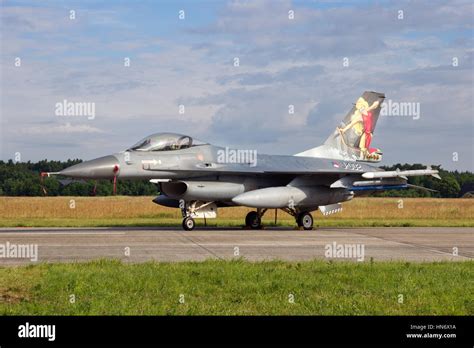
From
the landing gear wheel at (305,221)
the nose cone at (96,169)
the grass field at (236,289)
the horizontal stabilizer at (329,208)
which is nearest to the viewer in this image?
the grass field at (236,289)

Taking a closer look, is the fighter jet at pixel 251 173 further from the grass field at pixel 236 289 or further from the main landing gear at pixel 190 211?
the grass field at pixel 236 289

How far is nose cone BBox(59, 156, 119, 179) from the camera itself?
75.9 ft

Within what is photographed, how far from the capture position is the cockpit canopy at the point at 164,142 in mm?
24688

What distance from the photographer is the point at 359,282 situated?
1218 cm

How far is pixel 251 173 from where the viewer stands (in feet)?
86.9

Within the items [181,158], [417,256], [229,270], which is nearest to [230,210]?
[181,158]

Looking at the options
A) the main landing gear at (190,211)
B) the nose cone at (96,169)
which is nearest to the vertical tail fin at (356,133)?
the main landing gear at (190,211)

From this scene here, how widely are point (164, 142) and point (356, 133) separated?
945 cm

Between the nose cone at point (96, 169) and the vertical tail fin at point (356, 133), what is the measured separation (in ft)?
31.2

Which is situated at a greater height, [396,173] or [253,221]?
[396,173]

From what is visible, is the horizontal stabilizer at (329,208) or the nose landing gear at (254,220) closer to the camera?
the horizontal stabilizer at (329,208)

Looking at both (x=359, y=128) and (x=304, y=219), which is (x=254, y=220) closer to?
(x=304, y=219)

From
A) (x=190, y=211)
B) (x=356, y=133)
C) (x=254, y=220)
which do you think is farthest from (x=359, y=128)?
(x=190, y=211)
